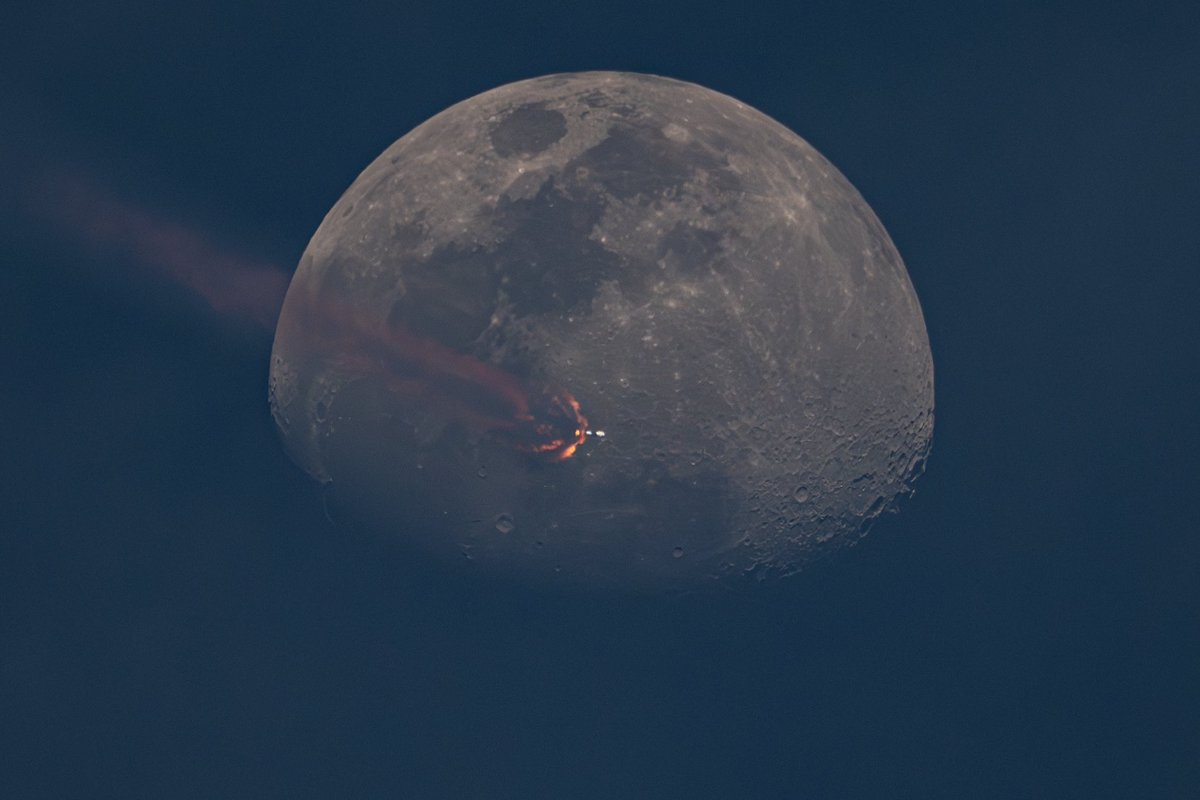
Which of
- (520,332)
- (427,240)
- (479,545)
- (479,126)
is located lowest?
(479,545)

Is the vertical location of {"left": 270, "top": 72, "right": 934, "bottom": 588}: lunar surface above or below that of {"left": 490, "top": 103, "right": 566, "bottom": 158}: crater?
below

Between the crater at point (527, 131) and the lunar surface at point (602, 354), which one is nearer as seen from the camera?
→ the lunar surface at point (602, 354)

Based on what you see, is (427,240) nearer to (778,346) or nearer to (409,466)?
(409,466)

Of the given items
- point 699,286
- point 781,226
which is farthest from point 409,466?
point 781,226

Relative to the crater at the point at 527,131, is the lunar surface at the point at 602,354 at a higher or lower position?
lower

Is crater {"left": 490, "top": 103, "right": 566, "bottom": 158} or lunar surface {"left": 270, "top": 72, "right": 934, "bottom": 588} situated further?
crater {"left": 490, "top": 103, "right": 566, "bottom": 158}

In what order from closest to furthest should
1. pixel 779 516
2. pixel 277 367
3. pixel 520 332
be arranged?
pixel 520 332 < pixel 779 516 < pixel 277 367

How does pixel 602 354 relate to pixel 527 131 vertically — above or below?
below

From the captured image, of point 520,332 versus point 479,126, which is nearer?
point 520,332
